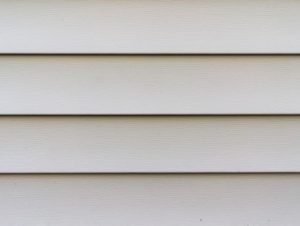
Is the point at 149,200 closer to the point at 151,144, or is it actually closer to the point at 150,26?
the point at 151,144

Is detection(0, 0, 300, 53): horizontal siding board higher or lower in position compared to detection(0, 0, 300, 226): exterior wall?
higher

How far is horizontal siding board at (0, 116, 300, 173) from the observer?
1.18 meters

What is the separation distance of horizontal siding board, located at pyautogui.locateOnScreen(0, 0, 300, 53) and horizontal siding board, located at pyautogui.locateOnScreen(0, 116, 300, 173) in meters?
0.25

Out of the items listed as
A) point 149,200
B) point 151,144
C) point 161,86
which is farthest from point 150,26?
point 149,200

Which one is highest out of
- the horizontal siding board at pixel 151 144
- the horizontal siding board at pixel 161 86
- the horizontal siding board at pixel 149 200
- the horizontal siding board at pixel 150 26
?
the horizontal siding board at pixel 150 26

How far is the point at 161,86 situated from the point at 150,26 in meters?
0.21

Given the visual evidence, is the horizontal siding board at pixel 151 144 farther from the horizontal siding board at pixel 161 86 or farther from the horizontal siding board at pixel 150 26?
the horizontal siding board at pixel 150 26

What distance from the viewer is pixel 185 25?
115cm

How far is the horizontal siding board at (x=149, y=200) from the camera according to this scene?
3.97ft

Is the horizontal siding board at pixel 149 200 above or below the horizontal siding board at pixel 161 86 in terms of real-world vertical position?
below

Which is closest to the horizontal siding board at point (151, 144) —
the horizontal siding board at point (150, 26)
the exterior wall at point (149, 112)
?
the exterior wall at point (149, 112)

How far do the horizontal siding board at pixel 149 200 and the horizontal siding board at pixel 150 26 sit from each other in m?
0.46

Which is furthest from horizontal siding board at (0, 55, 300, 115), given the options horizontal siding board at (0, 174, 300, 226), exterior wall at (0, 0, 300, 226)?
horizontal siding board at (0, 174, 300, 226)

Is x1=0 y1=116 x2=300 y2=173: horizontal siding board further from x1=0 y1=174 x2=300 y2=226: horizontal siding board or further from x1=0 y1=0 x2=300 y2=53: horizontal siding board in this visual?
x1=0 y1=0 x2=300 y2=53: horizontal siding board
